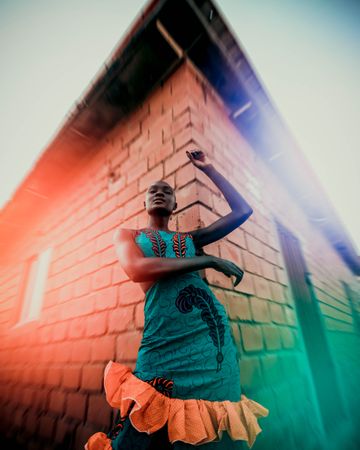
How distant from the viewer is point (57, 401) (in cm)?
208

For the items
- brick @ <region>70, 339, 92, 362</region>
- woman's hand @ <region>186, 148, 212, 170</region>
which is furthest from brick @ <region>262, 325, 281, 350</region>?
brick @ <region>70, 339, 92, 362</region>

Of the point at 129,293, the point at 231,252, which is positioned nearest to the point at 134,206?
the point at 129,293

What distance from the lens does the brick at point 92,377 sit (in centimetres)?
169

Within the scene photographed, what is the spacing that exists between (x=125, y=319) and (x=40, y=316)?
2.00 meters

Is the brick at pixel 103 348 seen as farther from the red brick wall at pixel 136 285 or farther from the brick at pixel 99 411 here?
the brick at pixel 99 411

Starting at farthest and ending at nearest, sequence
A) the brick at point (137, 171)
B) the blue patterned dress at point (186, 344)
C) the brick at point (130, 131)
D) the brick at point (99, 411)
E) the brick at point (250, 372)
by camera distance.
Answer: the brick at point (130, 131), the brick at point (137, 171), the brick at point (99, 411), the brick at point (250, 372), the blue patterned dress at point (186, 344)

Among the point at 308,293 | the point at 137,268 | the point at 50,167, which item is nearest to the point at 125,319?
the point at 137,268

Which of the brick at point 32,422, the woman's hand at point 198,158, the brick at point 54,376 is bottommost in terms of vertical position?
the brick at point 32,422

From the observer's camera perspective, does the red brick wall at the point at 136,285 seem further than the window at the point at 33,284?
No

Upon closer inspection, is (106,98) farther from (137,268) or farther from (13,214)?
(13,214)

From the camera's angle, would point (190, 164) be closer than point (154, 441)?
No

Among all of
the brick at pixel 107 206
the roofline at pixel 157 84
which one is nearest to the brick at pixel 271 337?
the brick at pixel 107 206

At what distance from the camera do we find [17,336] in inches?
135

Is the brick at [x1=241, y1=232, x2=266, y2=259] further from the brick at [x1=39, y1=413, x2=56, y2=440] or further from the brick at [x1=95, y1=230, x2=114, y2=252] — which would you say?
the brick at [x1=39, y1=413, x2=56, y2=440]
